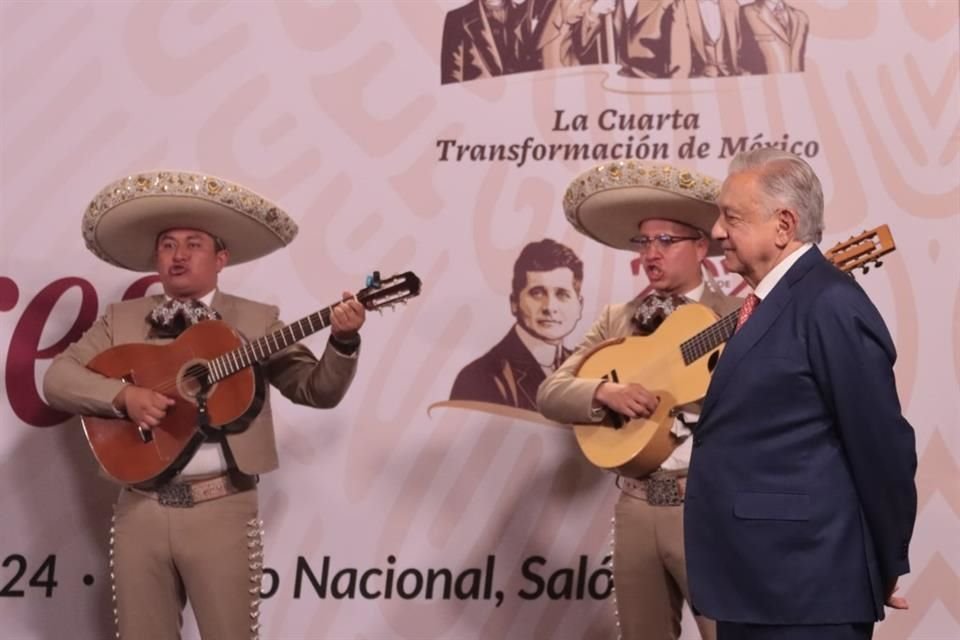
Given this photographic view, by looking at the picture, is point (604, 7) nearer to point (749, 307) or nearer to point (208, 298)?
point (208, 298)

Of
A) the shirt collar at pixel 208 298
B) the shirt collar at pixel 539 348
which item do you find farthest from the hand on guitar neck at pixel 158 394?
the shirt collar at pixel 539 348

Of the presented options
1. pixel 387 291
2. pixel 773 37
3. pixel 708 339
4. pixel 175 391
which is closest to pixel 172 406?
pixel 175 391

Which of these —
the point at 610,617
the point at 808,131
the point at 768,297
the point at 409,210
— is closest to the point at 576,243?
the point at 409,210

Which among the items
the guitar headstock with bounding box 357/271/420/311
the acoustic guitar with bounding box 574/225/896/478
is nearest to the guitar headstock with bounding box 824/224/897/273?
the acoustic guitar with bounding box 574/225/896/478

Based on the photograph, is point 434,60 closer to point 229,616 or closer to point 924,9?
point 924,9

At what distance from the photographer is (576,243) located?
4574mm

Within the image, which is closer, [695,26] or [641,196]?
[641,196]

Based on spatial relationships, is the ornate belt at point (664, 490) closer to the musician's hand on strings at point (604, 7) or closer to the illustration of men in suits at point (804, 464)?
the illustration of men in suits at point (804, 464)

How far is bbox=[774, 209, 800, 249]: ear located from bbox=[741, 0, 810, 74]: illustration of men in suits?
7.09 ft

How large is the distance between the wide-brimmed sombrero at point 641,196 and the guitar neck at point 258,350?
0.88 meters

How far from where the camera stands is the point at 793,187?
2.57 metres

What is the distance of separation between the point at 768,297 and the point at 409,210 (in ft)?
7.33

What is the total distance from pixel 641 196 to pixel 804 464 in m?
1.51

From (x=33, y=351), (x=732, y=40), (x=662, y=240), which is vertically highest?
(x=732, y=40)
